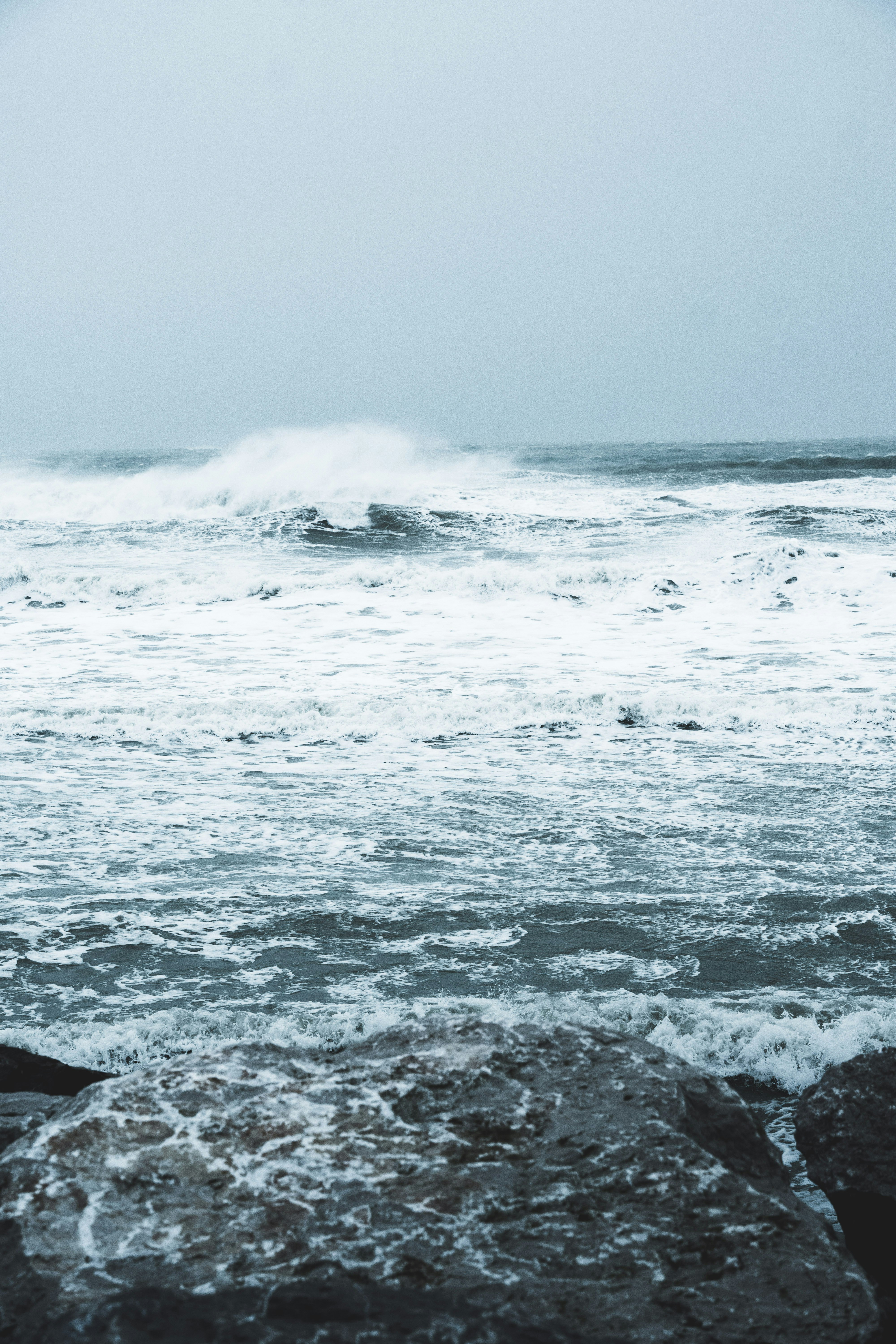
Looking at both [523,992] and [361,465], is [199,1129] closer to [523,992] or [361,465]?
[523,992]

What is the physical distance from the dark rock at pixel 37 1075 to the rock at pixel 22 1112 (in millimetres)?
164

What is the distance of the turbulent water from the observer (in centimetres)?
335

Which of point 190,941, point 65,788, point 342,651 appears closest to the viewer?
point 190,941

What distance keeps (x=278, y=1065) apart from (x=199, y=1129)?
260 millimetres

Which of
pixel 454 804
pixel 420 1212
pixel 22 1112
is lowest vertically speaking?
pixel 454 804

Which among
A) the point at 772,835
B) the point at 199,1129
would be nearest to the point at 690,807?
the point at 772,835

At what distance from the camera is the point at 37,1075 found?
8.50 ft

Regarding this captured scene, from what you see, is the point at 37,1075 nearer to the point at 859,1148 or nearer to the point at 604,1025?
the point at 604,1025

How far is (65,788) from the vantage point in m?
5.63

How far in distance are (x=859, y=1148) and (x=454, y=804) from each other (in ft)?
10.8

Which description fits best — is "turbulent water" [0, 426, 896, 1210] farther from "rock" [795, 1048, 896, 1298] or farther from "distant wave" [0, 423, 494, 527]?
"distant wave" [0, 423, 494, 527]

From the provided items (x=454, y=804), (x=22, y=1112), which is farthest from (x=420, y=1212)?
(x=454, y=804)

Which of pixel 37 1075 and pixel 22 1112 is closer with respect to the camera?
pixel 22 1112

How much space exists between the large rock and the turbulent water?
3.85ft
